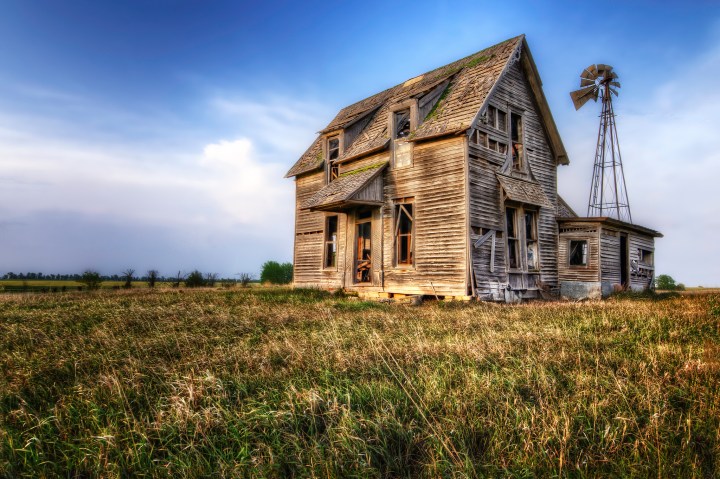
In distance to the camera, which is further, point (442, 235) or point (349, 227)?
point (349, 227)

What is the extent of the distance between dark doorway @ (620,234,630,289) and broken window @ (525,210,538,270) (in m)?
6.90

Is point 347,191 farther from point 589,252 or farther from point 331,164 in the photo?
point 589,252

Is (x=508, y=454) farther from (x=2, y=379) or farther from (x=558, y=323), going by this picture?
(x=558, y=323)

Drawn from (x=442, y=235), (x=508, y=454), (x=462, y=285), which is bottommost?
(x=508, y=454)

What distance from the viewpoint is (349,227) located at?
17.9 meters

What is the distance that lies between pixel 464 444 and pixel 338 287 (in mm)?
15743

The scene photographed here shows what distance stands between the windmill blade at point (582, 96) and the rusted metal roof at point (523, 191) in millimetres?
14329

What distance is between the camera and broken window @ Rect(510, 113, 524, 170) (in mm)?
16844

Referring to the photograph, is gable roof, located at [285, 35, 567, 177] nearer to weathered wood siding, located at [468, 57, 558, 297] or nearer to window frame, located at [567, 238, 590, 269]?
weathered wood siding, located at [468, 57, 558, 297]

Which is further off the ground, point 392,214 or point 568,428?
point 392,214

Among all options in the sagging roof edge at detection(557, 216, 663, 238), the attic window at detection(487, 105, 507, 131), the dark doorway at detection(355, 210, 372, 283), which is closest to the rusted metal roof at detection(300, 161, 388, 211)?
the dark doorway at detection(355, 210, 372, 283)

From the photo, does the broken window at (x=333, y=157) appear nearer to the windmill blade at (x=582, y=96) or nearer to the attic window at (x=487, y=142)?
the attic window at (x=487, y=142)

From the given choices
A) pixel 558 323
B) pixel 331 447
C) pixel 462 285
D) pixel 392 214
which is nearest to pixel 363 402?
pixel 331 447

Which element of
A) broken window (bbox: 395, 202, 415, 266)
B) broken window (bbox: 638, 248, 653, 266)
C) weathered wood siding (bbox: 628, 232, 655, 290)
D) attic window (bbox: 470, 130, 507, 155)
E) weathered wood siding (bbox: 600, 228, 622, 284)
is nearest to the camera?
attic window (bbox: 470, 130, 507, 155)
